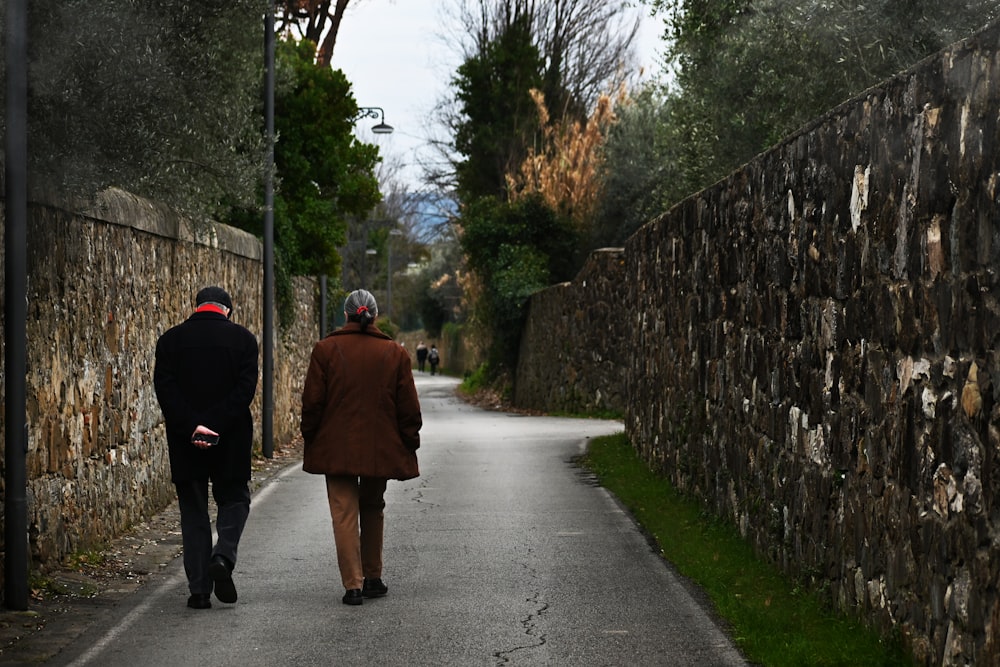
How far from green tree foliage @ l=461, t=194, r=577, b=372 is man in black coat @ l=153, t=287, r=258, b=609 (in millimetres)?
Result: 26193

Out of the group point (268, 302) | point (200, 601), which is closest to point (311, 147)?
point (268, 302)

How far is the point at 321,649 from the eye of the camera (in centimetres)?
681

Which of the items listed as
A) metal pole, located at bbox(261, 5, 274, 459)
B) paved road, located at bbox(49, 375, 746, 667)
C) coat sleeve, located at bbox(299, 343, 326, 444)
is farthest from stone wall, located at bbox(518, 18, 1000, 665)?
metal pole, located at bbox(261, 5, 274, 459)

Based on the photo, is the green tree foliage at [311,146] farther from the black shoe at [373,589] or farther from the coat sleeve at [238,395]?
the black shoe at [373,589]

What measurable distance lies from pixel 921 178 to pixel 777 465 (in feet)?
10.5

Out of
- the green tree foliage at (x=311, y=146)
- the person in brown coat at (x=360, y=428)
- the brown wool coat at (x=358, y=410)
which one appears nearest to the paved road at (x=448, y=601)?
the person in brown coat at (x=360, y=428)

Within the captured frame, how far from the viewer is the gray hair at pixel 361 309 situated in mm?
8391

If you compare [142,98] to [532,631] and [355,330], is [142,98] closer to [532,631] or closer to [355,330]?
[355,330]

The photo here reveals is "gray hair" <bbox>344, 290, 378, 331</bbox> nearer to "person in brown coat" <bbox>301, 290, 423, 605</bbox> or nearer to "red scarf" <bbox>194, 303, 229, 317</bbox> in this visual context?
"person in brown coat" <bbox>301, 290, 423, 605</bbox>

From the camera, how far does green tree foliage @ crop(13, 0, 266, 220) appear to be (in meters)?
9.41

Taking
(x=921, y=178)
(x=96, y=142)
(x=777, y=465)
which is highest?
(x=96, y=142)

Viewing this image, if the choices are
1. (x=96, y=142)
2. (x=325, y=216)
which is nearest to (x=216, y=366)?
(x=96, y=142)

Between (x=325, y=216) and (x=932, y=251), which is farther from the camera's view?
(x=325, y=216)

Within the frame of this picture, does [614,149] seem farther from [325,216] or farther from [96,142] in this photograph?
[96,142]
